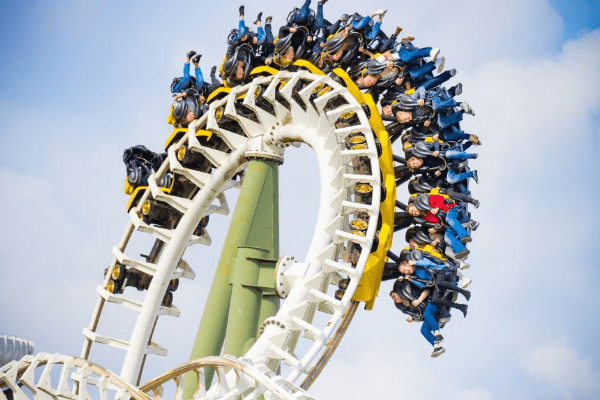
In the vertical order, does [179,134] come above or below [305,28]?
below

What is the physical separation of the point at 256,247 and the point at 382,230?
1.70m

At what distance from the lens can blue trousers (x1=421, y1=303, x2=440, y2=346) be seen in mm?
12938

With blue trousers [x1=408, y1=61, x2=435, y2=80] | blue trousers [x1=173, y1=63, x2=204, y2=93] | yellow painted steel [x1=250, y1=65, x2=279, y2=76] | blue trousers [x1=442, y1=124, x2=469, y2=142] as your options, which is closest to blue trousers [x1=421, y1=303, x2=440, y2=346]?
blue trousers [x1=442, y1=124, x2=469, y2=142]

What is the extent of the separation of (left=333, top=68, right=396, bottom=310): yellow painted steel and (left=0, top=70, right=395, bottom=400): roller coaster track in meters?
0.01

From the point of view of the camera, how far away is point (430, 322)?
12.9 meters

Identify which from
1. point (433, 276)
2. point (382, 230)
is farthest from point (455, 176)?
point (433, 276)

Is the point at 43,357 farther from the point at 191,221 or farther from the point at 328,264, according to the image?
the point at 191,221

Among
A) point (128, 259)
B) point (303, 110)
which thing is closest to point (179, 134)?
point (128, 259)

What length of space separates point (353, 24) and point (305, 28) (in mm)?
706

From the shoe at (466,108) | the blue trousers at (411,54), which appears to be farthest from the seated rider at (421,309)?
the blue trousers at (411,54)

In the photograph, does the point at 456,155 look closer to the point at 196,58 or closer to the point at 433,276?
the point at 433,276

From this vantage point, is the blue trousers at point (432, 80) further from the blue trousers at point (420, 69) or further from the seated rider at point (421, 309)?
the seated rider at point (421, 309)

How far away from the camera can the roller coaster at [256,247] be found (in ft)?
34.0

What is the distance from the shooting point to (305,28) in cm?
1447
